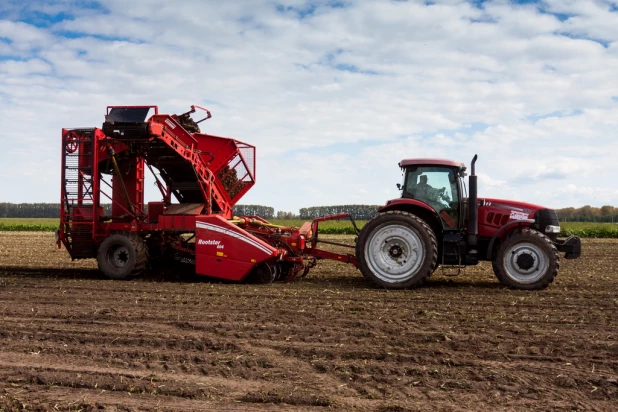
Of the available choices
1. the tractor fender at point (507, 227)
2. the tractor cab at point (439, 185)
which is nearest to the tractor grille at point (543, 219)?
the tractor fender at point (507, 227)

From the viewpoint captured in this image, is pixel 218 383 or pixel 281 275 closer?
pixel 218 383

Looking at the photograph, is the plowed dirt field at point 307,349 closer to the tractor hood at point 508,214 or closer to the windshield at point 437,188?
the tractor hood at point 508,214

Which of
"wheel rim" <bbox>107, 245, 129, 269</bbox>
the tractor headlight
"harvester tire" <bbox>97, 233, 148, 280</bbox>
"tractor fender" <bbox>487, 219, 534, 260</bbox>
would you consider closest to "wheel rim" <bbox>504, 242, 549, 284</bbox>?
"tractor fender" <bbox>487, 219, 534, 260</bbox>

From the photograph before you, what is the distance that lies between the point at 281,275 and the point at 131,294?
10.3 feet

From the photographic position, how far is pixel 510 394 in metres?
4.83

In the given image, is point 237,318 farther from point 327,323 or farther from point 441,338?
point 441,338

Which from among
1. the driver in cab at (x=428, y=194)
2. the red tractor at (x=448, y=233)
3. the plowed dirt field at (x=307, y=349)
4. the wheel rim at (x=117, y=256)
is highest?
the driver in cab at (x=428, y=194)

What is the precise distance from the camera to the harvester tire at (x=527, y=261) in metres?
9.95

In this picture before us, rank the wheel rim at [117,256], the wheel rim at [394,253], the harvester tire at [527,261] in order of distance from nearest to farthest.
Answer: the harvester tire at [527,261] → the wheel rim at [394,253] → the wheel rim at [117,256]

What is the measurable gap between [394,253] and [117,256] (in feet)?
17.5

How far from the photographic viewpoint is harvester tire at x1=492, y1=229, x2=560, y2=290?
32.7 feet

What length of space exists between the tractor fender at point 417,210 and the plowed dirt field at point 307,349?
1.14m

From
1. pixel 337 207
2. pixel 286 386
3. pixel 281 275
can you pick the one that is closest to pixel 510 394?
pixel 286 386

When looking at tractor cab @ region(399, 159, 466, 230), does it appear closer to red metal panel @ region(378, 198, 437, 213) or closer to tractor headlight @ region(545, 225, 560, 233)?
red metal panel @ region(378, 198, 437, 213)
